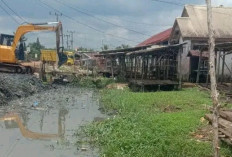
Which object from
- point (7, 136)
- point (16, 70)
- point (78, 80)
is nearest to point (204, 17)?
point (78, 80)

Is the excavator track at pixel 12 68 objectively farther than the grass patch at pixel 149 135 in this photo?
Yes

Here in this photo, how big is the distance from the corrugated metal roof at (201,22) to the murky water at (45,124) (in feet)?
36.7

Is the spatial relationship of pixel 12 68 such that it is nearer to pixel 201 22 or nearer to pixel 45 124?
pixel 45 124

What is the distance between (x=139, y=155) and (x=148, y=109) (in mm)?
6156

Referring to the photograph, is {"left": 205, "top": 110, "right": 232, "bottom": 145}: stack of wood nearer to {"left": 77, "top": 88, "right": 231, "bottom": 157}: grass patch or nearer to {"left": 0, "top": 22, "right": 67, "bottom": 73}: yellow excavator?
{"left": 77, "top": 88, "right": 231, "bottom": 157}: grass patch

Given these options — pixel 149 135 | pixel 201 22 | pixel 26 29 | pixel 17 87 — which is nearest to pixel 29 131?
pixel 149 135

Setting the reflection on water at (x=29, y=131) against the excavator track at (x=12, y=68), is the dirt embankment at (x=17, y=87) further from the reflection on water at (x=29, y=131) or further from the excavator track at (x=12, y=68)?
the reflection on water at (x=29, y=131)

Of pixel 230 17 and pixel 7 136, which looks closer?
pixel 7 136

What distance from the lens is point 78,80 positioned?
27438mm

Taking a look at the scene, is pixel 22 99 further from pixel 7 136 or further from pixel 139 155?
pixel 139 155

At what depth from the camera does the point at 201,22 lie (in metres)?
28.3

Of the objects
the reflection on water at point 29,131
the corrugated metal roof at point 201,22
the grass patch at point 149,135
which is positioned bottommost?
the reflection on water at point 29,131

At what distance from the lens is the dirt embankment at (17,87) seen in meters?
17.6

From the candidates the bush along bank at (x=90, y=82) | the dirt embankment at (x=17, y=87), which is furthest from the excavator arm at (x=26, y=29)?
the bush along bank at (x=90, y=82)
